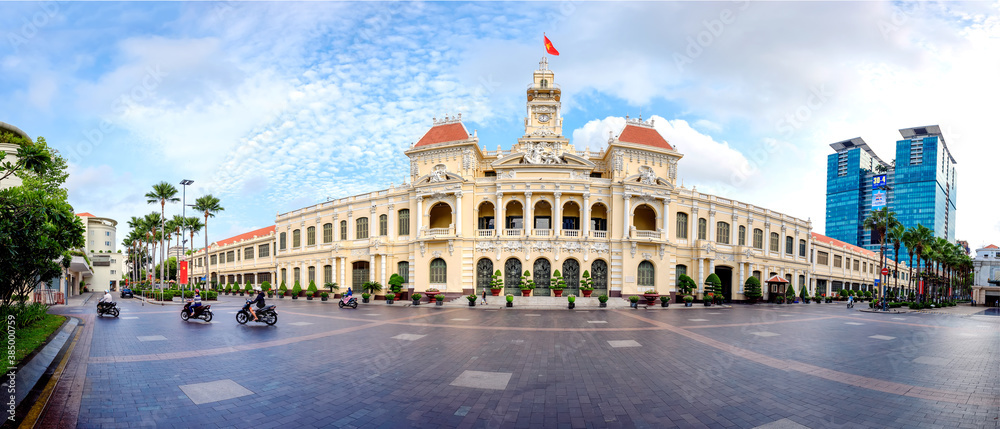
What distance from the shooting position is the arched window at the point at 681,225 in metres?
39.3

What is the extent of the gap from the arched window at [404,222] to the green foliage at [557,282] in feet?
47.7

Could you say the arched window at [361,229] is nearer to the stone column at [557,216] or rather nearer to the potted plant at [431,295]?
the potted plant at [431,295]

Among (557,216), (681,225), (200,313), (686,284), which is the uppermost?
(557,216)

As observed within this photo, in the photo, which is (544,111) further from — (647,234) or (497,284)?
(497,284)

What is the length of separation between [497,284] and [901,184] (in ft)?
498

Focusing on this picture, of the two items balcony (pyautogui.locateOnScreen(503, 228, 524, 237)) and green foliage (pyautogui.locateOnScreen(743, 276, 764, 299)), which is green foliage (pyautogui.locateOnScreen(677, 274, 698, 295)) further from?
balcony (pyautogui.locateOnScreen(503, 228, 524, 237))

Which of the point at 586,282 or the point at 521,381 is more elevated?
the point at 521,381

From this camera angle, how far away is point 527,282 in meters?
34.3

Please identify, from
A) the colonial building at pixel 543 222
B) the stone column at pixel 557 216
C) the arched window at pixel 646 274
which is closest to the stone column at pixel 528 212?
the colonial building at pixel 543 222

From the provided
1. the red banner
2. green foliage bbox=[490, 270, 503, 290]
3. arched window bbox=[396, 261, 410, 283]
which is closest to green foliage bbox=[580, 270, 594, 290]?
green foliage bbox=[490, 270, 503, 290]

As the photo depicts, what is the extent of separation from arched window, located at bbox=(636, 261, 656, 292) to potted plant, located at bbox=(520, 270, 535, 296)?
9603 millimetres

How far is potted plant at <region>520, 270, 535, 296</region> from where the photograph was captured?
112ft

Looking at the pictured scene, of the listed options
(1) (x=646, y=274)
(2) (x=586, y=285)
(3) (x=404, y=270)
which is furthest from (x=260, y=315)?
(1) (x=646, y=274)

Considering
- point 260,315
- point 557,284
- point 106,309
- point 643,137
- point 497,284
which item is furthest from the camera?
point 643,137
